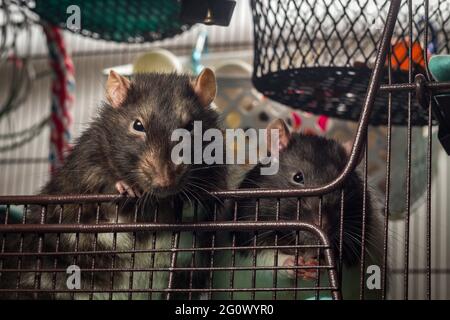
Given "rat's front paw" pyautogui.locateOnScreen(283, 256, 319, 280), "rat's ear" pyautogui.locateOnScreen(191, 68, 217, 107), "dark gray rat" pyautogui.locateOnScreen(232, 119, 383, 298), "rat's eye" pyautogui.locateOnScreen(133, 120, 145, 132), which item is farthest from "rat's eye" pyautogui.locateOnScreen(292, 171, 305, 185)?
"rat's eye" pyautogui.locateOnScreen(133, 120, 145, 132)

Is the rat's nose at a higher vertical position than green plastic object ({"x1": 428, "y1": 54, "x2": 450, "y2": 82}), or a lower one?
lower

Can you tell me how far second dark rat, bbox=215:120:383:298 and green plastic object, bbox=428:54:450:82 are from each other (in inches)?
15.4

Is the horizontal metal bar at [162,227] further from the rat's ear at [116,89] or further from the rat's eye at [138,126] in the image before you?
the rat's ear at [116,89]

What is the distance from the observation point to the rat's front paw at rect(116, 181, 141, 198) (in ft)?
3.95

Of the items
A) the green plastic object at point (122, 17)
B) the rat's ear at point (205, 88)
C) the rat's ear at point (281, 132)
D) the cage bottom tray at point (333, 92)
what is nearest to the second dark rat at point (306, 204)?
the rat's ear at point (281, 132)

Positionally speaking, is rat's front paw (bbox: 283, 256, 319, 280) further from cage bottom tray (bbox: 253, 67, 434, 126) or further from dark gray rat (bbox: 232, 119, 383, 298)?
cage bottom tray (bbox: 253, 67, 434, 126)

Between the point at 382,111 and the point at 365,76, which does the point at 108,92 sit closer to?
the point at 365,76

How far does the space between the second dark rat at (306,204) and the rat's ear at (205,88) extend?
0.21m

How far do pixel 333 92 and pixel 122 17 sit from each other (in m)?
0.73

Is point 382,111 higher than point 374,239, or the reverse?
point 382,111

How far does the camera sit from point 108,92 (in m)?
1.40
